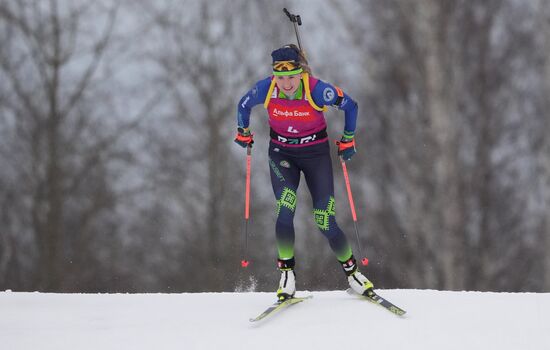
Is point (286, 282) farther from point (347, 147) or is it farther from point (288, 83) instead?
point (288, 83)

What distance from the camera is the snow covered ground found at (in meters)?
4.56

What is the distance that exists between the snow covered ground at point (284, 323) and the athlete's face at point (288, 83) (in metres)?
1.81

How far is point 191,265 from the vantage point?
1334 centimetres

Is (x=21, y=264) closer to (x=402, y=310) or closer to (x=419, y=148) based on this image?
(x=419, y=148)

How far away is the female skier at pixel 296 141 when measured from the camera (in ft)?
17.2

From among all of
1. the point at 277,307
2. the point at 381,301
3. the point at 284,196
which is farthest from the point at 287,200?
the point at 381,301

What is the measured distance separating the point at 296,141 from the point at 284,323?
1.48 m

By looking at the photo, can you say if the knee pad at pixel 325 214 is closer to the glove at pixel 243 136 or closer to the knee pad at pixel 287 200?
the knee pad at pixel 287 200

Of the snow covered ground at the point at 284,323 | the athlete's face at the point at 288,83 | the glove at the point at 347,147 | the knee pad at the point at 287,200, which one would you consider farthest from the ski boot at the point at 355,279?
the athlete's face at the point at 288,83

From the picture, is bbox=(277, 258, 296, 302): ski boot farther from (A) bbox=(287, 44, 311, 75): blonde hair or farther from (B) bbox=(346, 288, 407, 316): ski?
(A) bbox=(287, 44, 311, 75): blonde hair

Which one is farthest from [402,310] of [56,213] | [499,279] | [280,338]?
[56,213]

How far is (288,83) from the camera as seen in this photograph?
5.18m

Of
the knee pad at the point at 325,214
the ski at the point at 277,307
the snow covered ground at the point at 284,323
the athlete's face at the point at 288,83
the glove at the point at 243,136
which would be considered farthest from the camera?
the glove at the point at 243,136

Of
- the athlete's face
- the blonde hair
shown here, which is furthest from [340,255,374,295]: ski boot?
the blonde hair
